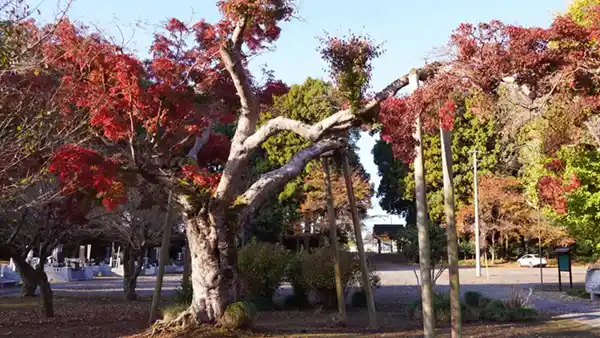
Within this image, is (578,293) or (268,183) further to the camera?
(578,293)

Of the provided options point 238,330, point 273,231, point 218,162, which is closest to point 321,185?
point 273,231

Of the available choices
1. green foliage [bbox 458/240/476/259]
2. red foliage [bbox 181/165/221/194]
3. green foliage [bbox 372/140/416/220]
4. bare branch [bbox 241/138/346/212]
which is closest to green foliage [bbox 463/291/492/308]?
bare branch [bbox 241/138/346/212]

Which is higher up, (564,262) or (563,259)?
(563,259)

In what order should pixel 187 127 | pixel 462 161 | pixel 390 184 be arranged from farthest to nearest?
pixel 390 184 < pixel 462 161 < pixel 187 127

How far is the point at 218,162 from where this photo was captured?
533 inches

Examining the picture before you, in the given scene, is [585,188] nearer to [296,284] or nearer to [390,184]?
[296,284]

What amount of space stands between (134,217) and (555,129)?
12812 mm

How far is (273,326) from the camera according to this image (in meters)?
10.6

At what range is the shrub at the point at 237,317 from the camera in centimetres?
893

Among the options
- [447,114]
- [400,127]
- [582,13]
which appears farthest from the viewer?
[582,13]

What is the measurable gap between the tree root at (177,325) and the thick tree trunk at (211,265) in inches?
2.5

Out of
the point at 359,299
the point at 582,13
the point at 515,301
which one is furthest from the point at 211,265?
the point at 582,13

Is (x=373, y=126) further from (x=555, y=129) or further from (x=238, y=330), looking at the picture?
(x=238, y=330)

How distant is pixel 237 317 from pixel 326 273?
491 centimetres
